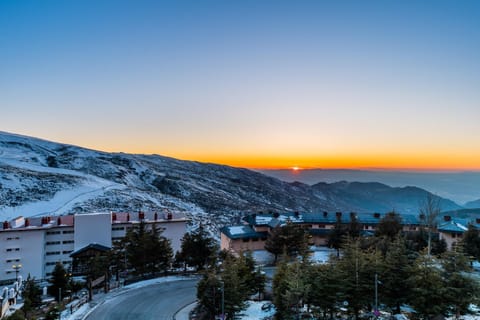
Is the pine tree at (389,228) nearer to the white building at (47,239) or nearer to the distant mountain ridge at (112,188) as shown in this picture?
the distant mountain ridge at (112,188)

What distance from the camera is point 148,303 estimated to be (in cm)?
3189

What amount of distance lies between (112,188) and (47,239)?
58.4 meters

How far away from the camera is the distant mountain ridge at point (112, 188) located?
8900 centimetres

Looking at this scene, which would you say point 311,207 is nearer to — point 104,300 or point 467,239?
point 467,239

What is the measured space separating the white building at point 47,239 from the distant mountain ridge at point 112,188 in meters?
32.5

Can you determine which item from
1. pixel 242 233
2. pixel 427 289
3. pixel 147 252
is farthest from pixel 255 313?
pixel 242 233

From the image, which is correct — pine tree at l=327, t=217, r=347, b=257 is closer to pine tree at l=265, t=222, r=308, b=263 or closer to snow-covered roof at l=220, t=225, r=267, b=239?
pine tree at l=265, t=222, r=308, b=263

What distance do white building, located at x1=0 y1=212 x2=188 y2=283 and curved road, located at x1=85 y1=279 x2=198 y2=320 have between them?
548 inches

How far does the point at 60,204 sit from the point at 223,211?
47.8 meters

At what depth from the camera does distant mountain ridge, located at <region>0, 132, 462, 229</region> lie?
89000 millimetres

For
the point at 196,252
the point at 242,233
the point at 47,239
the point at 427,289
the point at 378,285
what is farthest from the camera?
the point at 242,233

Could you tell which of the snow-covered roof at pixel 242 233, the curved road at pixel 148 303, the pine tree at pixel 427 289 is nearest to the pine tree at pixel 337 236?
the snow-covered roof at pixel 242 233

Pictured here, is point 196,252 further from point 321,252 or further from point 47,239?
point 47,239

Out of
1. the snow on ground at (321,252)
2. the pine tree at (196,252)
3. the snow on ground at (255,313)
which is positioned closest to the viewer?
the snow on ground at (255,313)
